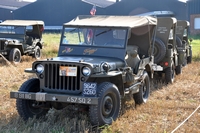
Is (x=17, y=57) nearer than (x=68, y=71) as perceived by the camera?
No

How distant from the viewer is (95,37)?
21.0 ft

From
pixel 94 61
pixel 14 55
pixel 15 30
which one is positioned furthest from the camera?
pixel 15 30

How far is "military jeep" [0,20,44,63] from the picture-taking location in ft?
41.7

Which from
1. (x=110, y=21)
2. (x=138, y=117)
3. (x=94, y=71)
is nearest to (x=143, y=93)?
(x=138, y=117)

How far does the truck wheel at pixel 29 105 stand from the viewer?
5.71 meters

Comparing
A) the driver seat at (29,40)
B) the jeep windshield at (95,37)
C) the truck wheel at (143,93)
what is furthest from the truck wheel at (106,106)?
the driver seat at (29,40)

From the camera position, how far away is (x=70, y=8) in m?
38.4

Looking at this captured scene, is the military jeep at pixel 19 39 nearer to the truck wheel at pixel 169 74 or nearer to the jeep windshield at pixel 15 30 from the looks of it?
the jeep windshield at pixel 15 30

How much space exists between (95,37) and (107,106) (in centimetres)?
145

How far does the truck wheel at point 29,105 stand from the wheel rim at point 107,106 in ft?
3.94

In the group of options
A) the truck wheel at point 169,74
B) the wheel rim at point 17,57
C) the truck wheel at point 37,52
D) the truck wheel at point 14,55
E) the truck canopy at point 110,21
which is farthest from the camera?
the truck wheel at point 37,52

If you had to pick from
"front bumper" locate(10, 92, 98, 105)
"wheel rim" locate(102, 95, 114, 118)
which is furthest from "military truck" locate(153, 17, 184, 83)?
"front bumper" locate(10, 92, 98, 105)

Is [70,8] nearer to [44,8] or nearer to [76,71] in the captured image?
[44,8]

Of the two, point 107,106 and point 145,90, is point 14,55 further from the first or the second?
point 107,106
